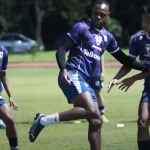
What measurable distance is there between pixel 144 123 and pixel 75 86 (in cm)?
108

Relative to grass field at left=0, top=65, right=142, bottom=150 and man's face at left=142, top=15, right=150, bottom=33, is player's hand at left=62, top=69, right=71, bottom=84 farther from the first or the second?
grass field at left=0, top=65, right=142, bottom=150

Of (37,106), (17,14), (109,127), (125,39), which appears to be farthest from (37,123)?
(17,14)

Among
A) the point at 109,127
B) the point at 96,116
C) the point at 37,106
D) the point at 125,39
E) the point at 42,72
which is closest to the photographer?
the point at 96,116

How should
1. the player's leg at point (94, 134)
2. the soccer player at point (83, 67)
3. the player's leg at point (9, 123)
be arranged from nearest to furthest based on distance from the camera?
the player's leg at point (94, 134)
the soccer player at point (83, 67)
the player's leg at point (9, 123)

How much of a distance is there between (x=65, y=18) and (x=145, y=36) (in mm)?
57845

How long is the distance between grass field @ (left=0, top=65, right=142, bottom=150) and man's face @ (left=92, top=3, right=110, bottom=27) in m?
2.47

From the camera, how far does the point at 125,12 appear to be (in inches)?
2675

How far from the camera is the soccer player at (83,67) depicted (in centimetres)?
1009

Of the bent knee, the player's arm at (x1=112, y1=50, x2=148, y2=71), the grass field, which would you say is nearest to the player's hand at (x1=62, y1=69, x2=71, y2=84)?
the bent knee

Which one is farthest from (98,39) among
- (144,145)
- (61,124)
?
(61,124)

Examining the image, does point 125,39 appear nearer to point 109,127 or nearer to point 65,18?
point 65,18

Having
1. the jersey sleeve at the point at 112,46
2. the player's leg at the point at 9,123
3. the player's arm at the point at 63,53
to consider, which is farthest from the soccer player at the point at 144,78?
the player's leg at the point at 9,123

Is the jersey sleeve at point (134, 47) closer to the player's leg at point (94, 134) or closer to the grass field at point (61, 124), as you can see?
the player's leg at point (94, 134)

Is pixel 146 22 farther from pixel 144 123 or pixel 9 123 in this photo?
pixel 9 123
